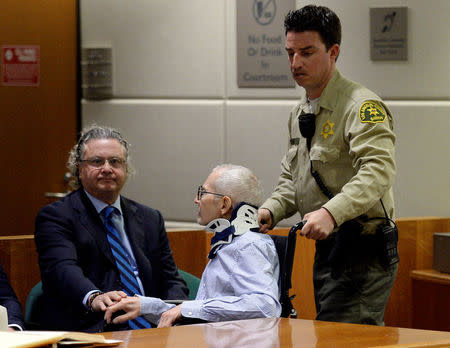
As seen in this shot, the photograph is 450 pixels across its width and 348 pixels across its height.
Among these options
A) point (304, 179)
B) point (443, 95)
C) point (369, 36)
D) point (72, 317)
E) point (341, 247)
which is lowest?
point (72, 317)

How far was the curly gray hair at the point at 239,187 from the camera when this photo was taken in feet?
9.52

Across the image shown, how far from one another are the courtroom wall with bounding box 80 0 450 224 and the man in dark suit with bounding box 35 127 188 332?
150 cm

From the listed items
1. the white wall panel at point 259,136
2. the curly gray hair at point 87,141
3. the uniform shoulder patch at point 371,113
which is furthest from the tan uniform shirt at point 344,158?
the white wall panel at point 259,136

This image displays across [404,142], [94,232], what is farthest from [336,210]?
[404,142]

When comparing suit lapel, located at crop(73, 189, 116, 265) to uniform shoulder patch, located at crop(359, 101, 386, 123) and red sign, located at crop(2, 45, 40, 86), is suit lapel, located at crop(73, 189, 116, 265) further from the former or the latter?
red sign, located at crop(2, 45, 40, 86)

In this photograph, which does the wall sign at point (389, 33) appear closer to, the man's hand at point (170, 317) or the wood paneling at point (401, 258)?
the wood paneling at point (401, 258)

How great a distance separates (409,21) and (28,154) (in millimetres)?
2429

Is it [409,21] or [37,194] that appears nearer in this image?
[409,21]

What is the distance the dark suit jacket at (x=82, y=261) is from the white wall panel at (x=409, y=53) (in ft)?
5.58

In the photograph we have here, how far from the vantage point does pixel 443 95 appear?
175 inches

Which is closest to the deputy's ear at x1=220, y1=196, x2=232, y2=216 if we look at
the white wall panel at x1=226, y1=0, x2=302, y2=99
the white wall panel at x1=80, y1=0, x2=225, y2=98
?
the white wall panel at x1=226, y1=0, x2=302, y2=99

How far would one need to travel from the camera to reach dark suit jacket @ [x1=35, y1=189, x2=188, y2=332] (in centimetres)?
309

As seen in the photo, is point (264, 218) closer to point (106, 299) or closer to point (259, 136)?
point (106, 299)

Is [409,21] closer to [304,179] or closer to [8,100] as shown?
[304,179]
